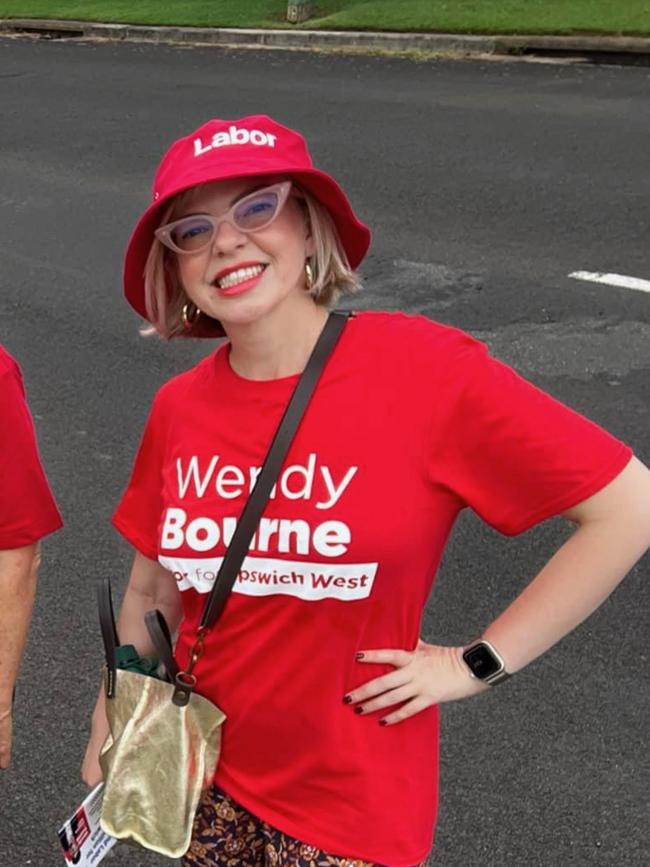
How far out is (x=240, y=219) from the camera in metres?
2.01

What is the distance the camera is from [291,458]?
1.98 meters

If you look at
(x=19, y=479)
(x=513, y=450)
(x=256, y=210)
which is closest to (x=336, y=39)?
(x=19, y=479)

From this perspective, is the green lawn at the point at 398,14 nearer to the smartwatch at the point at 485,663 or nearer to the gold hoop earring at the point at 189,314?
the gold hoop earring at the point at 189,314

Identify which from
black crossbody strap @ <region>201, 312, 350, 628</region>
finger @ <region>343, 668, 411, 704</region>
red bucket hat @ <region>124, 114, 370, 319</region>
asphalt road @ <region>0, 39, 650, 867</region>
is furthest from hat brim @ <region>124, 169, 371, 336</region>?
asphalt road @ <region>0, 39, 650, 867</region>

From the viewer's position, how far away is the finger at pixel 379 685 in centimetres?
203

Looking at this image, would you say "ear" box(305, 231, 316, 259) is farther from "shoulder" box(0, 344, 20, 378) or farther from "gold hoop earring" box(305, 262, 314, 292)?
"shoulder" box(0, 344, 20, 378)

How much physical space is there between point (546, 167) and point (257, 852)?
7.89 meters

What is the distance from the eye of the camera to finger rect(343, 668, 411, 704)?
2.03 meters

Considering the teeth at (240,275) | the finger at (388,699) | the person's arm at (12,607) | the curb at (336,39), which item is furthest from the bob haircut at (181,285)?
the curb at (336,39)

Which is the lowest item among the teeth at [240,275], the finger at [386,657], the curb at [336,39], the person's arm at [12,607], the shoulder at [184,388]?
the curb at [336,39]

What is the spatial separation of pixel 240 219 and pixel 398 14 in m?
15.0

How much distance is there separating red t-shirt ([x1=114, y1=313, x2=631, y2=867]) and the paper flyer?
22 centimetres

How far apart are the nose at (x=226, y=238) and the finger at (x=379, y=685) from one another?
72 centimetres

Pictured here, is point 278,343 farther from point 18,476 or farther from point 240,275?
point 18,476
